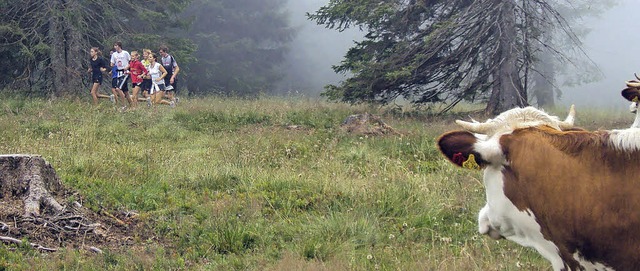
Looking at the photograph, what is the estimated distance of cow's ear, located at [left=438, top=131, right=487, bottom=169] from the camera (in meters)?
3.31

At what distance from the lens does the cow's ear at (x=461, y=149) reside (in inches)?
130

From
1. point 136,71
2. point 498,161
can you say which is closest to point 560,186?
point 498,161

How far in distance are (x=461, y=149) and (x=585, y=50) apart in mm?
57648

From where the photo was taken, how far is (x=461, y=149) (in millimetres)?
3314

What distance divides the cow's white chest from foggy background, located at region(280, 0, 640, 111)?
149 feet

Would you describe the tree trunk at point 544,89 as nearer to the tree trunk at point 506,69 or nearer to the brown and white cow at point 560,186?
the tree trunk at point 506,69

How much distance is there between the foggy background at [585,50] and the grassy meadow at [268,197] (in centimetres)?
3759

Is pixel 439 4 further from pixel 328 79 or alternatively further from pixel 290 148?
pixel 328 79

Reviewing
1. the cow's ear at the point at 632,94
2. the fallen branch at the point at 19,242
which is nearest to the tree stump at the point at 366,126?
the cow's ear at the point at 632,94

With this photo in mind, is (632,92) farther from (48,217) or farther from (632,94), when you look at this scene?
(48,217)

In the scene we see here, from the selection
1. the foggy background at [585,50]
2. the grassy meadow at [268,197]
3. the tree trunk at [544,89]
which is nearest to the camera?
the grassy meadow at [268,197]

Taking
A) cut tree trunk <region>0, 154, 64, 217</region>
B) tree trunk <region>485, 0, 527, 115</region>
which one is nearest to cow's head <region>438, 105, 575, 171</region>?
cut tree trunk <region>0, 154, 64, 217</region>

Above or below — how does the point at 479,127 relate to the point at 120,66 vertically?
above

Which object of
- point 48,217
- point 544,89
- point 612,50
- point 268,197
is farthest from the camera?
point 612,50
